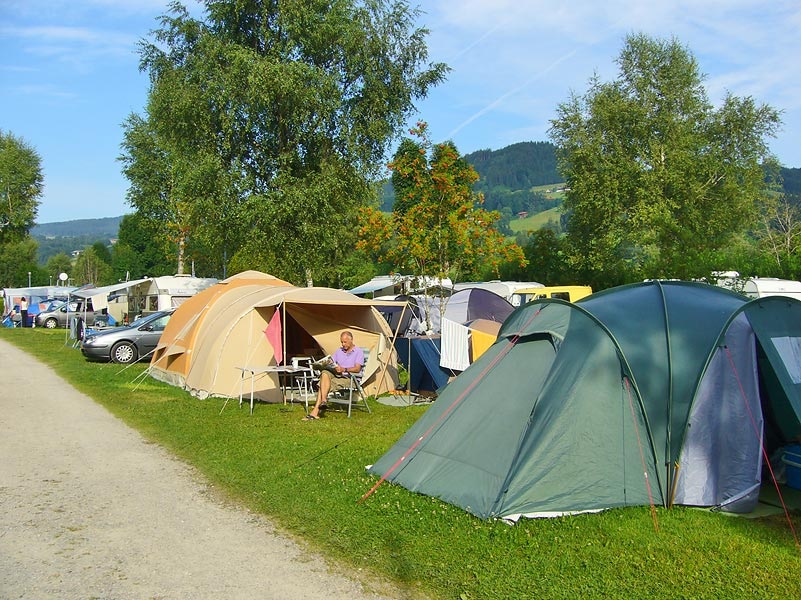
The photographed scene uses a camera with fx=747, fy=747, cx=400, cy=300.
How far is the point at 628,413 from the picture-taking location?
20.8 ft

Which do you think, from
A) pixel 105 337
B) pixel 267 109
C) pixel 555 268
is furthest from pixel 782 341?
pixel 555 268

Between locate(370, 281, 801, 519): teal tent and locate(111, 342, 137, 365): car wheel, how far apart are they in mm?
14646

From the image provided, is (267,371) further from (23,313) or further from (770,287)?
(23,313)

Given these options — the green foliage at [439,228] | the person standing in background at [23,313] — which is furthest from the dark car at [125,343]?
the person standing in background at [23,313]

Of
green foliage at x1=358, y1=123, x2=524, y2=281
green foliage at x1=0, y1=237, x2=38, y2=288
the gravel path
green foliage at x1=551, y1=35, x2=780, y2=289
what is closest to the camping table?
the gravel path

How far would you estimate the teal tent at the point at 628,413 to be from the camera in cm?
615

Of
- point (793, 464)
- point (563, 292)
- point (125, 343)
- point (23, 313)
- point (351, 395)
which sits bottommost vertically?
point (793, 464)

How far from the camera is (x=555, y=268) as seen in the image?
3641 cm

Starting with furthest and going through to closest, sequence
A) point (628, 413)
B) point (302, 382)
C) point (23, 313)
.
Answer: point (23, 313) → point (302, 382) → point (628, 413)

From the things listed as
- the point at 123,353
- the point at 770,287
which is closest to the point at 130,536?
the point at 123,353

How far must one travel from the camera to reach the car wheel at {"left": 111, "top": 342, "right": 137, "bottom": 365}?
771 inches

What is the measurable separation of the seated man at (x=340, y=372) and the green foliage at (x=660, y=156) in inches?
838

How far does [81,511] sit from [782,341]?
6.29m

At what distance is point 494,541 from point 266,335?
7.86 meters
